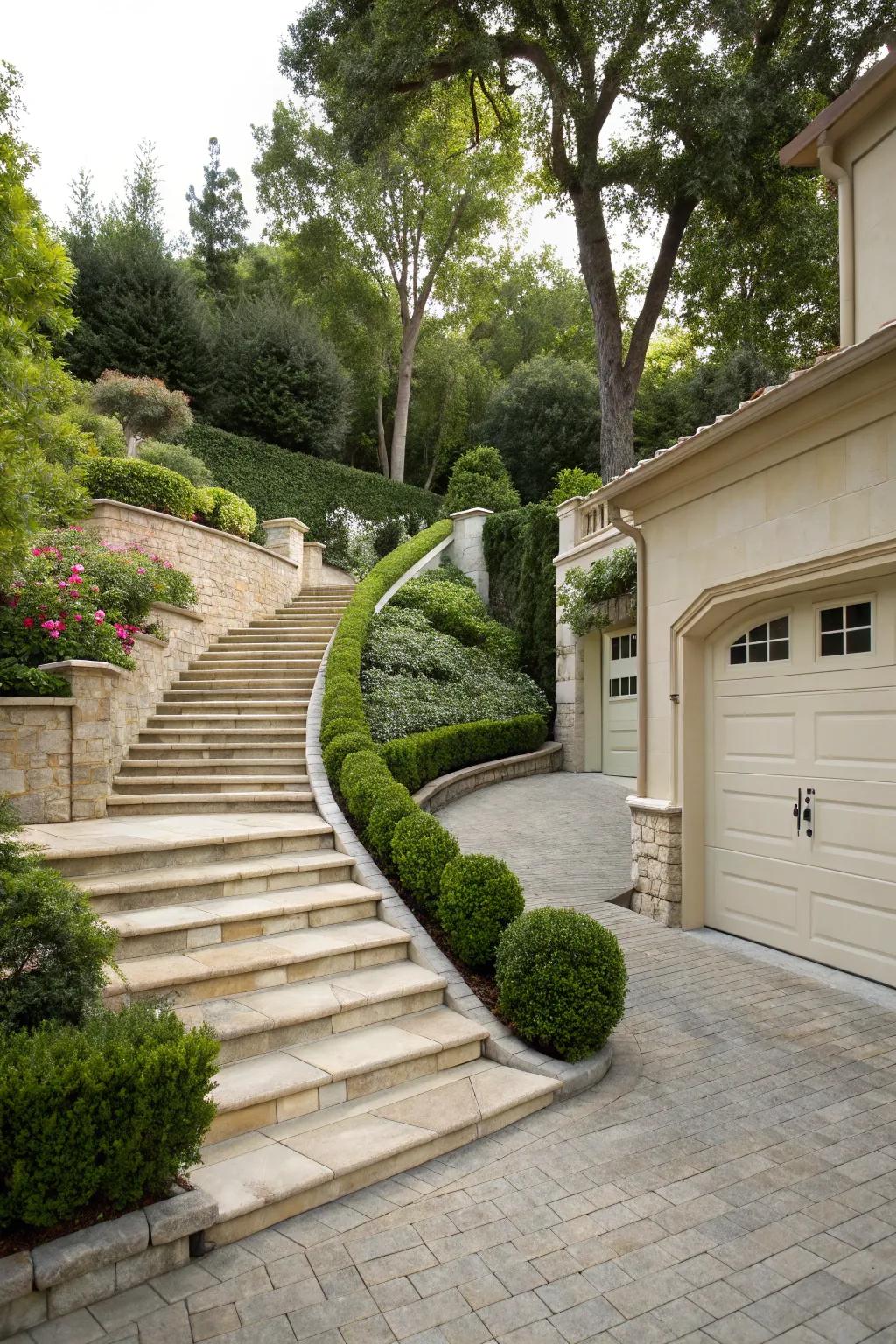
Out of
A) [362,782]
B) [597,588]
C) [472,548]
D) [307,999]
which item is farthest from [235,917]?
[472,548]

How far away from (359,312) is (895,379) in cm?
2634

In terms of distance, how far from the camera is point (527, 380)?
77.7 ft

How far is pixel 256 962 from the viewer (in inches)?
176

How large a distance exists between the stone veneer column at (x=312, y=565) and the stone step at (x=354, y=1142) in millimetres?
14167

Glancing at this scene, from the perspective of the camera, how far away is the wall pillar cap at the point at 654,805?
671 centimetres

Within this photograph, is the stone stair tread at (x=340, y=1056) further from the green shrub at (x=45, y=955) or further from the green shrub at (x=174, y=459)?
the green shrub at (x=174, y=459)

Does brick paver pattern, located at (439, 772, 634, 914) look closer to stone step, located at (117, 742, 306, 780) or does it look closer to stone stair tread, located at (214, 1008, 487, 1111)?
stone step, located at (117, 742, 306, 780)

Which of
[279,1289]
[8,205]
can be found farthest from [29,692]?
[279,1289]

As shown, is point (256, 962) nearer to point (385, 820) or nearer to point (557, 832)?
point (385, 820)

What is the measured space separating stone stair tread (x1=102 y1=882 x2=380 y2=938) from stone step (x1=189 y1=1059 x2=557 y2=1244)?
1.46 meters

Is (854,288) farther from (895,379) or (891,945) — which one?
(891,945)

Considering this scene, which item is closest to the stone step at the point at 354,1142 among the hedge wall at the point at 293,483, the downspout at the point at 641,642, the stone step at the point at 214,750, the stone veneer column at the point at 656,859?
the stone veneer column at the point at 656,859

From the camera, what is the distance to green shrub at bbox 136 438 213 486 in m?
15.5

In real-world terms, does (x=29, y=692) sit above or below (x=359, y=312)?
below
